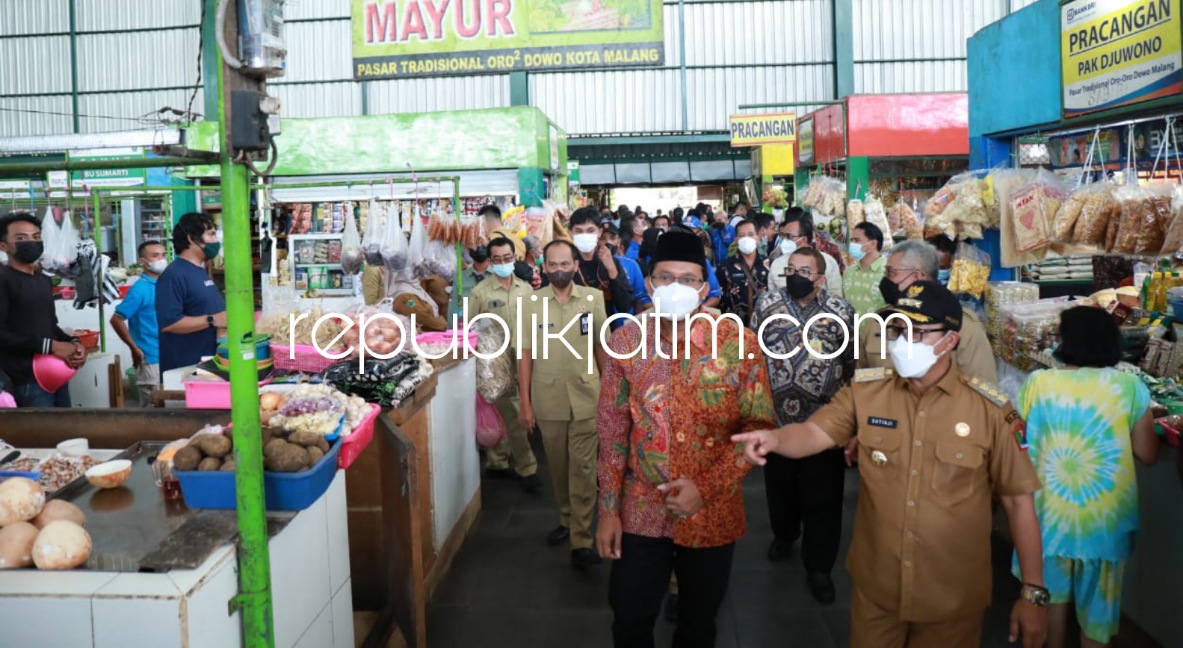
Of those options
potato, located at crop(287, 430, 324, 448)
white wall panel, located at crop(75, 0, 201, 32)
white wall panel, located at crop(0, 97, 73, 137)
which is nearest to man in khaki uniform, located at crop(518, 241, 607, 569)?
potato, located at crop(287, 430, 324, 448)

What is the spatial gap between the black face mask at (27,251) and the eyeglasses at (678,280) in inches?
144

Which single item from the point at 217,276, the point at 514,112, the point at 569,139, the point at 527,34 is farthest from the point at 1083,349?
the point at 569,139

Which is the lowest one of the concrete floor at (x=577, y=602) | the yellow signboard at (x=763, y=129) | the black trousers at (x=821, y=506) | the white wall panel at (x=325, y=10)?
the concrete floor at (x=577, y=602)

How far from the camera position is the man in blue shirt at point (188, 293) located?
16.8ft

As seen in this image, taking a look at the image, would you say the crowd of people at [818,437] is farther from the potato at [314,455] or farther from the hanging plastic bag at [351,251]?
the hanging plastic bag at [351,251]

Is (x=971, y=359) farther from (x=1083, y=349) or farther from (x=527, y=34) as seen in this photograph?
(x=527, y=34)

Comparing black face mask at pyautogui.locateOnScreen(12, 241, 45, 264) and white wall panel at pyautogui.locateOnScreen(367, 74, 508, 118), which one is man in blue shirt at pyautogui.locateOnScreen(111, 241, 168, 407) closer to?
black face mask at pyautogui.locateOnScreen(12, 241, 45, 264)

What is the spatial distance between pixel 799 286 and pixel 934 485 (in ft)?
6.60

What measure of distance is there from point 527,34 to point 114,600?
27.1ft

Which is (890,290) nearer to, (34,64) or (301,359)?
(301,359)

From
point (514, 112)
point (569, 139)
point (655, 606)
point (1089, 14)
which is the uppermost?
point (569, 139)

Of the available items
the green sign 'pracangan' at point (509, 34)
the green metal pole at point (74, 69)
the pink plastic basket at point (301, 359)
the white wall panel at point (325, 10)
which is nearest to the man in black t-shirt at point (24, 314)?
the pink plastic basket at point (301, 359)

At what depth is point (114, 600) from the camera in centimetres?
214

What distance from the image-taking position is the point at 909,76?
71.2 ft
